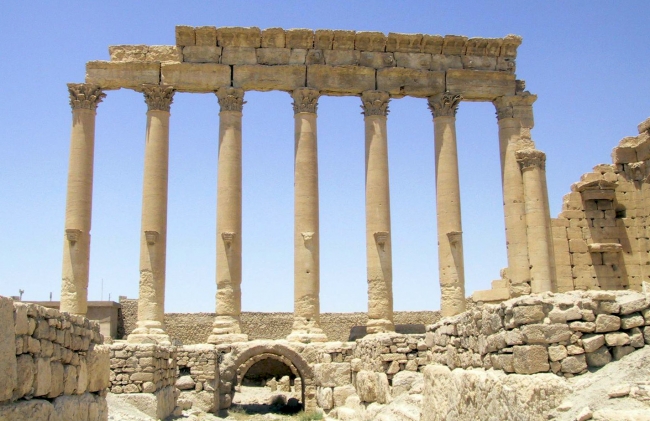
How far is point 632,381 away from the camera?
740cm

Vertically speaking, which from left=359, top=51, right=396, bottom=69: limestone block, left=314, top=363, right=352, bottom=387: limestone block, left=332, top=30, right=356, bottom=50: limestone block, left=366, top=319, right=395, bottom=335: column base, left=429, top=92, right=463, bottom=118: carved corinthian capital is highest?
left=332, top=30, right=356, bottom=50: limestone block

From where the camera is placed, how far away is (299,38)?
3098 centimetres

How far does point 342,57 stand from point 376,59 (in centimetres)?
143

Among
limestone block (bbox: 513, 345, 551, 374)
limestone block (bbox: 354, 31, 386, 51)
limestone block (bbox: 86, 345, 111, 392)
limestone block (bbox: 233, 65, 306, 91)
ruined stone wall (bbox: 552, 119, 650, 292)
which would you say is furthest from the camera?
limestone block (bbox: 354, 31, 386, 51)

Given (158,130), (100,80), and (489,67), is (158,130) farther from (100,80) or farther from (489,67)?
(489,67)

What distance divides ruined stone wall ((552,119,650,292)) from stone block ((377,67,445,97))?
810cm

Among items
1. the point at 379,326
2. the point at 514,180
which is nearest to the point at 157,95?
the point at 379,326

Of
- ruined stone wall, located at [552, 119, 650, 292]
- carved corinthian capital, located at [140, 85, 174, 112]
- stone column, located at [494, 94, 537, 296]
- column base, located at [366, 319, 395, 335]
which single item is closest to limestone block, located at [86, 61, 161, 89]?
carved corinthian capital, located at [140, 85, 174, 112]

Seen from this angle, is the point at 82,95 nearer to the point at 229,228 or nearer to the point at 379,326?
the point at 229,228

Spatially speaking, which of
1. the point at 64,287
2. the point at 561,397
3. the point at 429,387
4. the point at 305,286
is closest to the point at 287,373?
the point at 305,286

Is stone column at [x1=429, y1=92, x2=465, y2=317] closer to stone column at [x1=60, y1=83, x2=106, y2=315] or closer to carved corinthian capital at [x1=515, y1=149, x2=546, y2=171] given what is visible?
carved corinthian capital at [x1=515, y1=149, x2=546, y2=171]

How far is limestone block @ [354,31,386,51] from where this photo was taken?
102 feet

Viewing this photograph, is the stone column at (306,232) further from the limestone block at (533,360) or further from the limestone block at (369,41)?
the limestone block at (533,360)

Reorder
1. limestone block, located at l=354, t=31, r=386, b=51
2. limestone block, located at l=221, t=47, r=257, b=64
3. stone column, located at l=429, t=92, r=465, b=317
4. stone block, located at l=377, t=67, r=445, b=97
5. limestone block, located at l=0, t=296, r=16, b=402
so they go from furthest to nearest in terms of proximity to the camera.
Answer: stone block, located at l=377, t=67, r=445, b=97, limestone block, located at l=354, t=31, r=386, b=51, limestone block, located at l=221, t=47, r=257, b=64, stone column, located at l=429, t=92, r=465, b=317, limestone block, located at l=0, t=296, r=16, b=402
